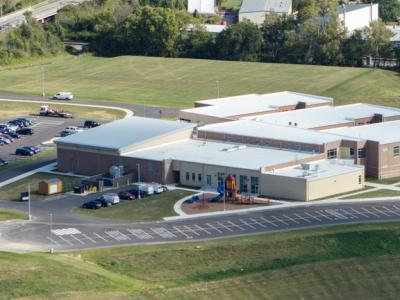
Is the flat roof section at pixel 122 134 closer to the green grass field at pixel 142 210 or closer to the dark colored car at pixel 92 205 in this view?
the green grass field at pixel 142 210

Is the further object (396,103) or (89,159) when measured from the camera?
(396,103)

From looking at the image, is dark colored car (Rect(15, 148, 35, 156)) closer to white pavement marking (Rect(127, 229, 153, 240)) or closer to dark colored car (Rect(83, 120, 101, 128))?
dark colored car (Rect(83, 120, 101, 128))

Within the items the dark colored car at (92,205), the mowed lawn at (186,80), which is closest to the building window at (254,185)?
the dark colored car at (92,205)

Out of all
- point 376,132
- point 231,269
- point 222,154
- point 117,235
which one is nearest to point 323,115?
point 376,132

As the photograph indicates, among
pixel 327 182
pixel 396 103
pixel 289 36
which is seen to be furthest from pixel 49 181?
pixel 289 36

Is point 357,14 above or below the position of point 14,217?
above

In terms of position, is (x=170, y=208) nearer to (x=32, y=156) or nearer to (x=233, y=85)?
(x=32, y=156)
